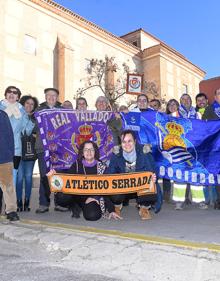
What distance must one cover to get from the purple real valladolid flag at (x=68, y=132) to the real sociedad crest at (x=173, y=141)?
3.34 feet

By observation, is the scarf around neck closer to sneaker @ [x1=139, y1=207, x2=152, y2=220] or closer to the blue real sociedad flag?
the blue real sociedad flag

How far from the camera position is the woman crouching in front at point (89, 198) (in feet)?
18.3

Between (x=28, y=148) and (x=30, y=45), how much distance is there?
55.4ft

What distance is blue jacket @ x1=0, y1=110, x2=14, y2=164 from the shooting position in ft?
18.3

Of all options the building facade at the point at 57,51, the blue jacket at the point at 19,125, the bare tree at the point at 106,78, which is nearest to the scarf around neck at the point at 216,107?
the blue jacket at the point at 19,125

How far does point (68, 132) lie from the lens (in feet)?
22.6

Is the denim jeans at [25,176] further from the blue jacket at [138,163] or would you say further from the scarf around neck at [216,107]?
the scarf around neck at [216,107]

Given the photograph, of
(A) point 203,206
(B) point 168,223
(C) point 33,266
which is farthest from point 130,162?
(C) point 33,266

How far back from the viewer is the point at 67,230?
4.74 metres

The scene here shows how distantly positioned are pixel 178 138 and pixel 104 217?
1.81 m

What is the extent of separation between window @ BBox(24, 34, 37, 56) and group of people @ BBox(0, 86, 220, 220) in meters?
15.6

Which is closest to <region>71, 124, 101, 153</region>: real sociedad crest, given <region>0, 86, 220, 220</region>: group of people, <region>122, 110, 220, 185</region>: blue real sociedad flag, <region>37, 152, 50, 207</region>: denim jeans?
<region>0, 86, 220, 220</region>: group of people

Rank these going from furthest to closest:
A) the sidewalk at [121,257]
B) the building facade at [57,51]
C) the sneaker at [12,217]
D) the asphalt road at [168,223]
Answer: the building facade at [57,51]
the sneaker at [12,217]
the asphalt road at [168,223]
the sidewalk at [121,257]

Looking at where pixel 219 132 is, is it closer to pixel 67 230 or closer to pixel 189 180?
pixel 189 180
